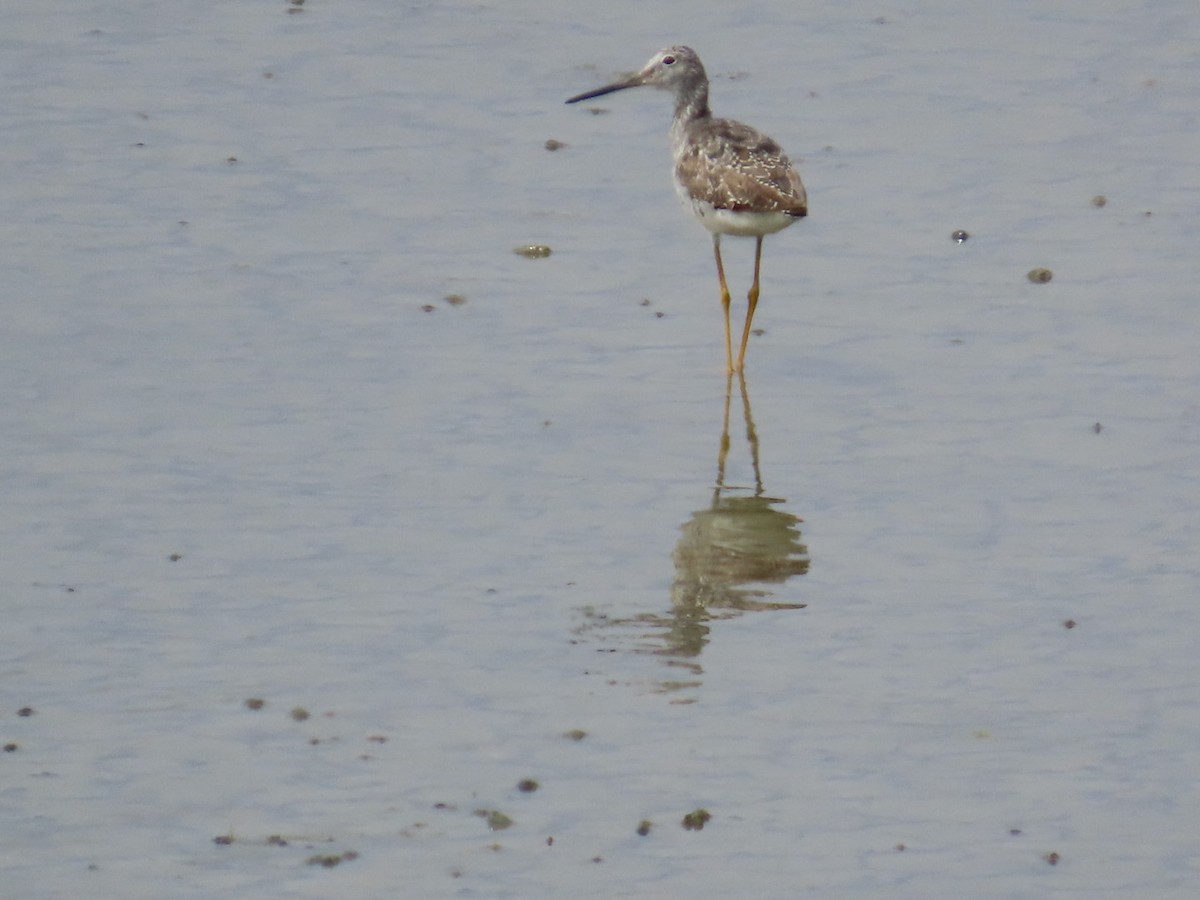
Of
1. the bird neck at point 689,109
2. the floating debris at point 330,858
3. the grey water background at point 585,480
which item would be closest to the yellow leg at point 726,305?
the grey water background at point 585,480

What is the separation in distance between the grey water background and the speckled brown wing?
0.84 meters

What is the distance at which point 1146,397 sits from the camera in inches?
436

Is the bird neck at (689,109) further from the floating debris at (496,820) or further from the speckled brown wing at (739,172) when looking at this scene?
the floating debris at (496,820)

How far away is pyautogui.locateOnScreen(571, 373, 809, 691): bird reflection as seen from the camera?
8.65 m

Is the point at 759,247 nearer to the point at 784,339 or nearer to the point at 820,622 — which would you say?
the point at 784,339

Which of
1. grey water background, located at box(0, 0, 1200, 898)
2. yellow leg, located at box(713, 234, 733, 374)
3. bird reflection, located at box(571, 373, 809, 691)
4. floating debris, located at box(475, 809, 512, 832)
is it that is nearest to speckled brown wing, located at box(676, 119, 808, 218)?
yellow leg, located at box(713, 234, 733, 374)

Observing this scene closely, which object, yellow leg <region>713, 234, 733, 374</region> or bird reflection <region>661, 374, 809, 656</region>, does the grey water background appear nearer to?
bird reflection <region>661, 374, 809, 656</region>

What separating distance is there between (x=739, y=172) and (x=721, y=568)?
126 inches

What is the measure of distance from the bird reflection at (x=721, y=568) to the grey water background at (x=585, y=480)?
0.03m

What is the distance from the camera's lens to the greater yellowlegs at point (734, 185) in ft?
38.4

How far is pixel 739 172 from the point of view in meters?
11.8

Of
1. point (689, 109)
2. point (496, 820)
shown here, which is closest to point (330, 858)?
point (496, 820)

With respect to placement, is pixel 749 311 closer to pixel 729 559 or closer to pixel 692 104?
pixel 692 104

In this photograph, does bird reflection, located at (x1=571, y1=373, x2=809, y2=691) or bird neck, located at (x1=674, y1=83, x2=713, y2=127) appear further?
bird neck, located at (x1=674, y1=83, x2=713, y2=127)
